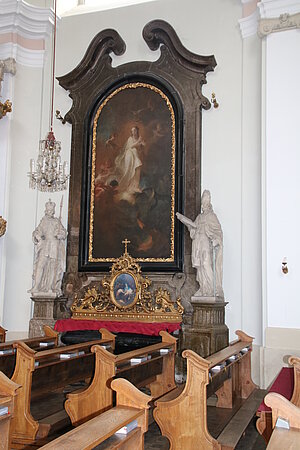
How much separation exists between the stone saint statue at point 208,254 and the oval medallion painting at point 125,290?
1.17 metres

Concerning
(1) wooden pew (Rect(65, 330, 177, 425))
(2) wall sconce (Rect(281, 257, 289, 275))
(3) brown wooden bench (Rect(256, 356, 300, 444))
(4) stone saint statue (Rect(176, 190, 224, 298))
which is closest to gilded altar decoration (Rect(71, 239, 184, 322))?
(4) stone saint statue (Rect(176, 190, 224, 298))

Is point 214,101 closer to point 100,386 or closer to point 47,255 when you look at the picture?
point 47,255

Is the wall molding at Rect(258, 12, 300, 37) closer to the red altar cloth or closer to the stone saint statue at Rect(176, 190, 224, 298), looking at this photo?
the stone saint statue at Rect(176, 190, 224, 298)

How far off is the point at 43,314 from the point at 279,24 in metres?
5.78

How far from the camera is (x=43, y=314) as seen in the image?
8750 millimetres

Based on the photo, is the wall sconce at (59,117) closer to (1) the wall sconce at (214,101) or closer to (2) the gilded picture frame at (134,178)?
(2) the gilded picture frame at (134,178)

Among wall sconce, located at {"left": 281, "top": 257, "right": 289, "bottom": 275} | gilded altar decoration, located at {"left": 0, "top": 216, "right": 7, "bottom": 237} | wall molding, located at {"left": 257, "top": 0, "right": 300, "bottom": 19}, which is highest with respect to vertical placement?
wall molding, located at {"left": 257, "top": 0, "right": 300, "bottom": 19}

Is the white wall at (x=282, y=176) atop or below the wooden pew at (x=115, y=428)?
atop

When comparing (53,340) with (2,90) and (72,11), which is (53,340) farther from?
(72,11)

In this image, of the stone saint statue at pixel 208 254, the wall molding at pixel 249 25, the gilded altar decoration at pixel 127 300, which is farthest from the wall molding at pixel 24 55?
the stone saint statue at pixel 208 254

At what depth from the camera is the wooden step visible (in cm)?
433

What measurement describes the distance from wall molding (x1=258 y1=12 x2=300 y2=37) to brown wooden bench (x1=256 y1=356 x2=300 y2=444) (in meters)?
5.04

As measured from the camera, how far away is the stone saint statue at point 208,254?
26.0 feet

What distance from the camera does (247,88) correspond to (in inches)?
342
